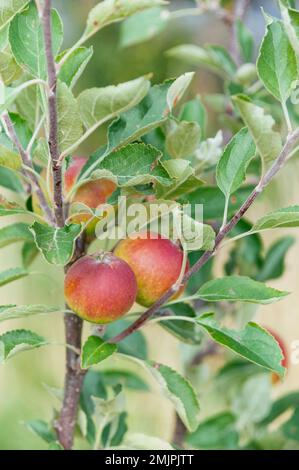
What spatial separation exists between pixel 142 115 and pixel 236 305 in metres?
0.51

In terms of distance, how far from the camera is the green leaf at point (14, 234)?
0.77 m

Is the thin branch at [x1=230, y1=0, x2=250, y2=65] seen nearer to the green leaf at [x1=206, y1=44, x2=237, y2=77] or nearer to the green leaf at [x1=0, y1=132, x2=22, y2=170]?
the green leaf at [x1=206, y1=44, x2=237, y2=77]

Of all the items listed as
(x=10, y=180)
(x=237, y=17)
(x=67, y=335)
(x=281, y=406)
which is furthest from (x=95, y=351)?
(x=237, y=17)

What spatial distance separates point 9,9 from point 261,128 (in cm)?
23

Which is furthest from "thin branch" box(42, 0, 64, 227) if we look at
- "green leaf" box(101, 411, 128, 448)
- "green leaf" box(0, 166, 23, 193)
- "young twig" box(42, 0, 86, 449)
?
"green leaf" box(101, 411, 128, 448)

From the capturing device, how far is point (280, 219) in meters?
0.63

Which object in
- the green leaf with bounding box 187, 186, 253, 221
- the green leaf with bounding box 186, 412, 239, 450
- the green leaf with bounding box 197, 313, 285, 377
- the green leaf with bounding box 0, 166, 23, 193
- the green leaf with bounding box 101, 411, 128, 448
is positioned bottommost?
the green leaf with bounding box 186, 412, 239, 450

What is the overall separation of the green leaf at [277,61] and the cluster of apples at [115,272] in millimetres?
178

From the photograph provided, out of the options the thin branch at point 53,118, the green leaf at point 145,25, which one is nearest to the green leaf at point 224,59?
the green leaf at point 145,25

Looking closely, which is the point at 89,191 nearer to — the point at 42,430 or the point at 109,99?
the point at 109,99

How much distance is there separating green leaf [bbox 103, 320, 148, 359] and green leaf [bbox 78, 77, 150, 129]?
1.17 feet

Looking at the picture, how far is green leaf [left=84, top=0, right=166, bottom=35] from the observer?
1.90ft

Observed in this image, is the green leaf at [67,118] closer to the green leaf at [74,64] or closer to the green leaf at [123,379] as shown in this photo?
the green leaf at [74,64]

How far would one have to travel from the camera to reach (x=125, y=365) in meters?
2.15
